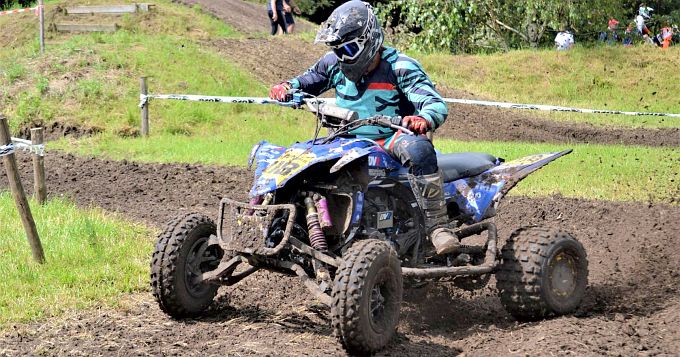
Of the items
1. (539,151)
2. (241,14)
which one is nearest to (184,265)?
(539,151)

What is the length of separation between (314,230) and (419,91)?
52.6 inches

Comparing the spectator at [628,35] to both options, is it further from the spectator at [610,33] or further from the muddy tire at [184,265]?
the muddy tire at [184,265]

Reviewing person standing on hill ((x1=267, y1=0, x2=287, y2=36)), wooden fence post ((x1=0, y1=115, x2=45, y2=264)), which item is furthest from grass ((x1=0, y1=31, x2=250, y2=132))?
wooden fence post ((x1=0, y1=115, x2=45, y2=264))

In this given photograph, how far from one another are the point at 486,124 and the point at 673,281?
11.1m

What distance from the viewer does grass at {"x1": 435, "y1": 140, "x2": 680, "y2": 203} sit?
11211 millimetres

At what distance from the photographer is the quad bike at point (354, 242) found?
5.73 meters

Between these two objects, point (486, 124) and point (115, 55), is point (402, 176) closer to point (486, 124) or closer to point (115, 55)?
point (486, 124)

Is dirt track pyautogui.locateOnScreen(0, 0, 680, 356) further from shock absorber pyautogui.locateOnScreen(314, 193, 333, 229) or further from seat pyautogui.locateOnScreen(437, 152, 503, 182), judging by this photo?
seat pyautogui.locateOnScreen(437, 152, 503, 182)

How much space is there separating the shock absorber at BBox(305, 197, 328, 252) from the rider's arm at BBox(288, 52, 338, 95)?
4.54ft

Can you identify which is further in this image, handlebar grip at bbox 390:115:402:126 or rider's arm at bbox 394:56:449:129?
rider's arm at bbox 394:56:449:129

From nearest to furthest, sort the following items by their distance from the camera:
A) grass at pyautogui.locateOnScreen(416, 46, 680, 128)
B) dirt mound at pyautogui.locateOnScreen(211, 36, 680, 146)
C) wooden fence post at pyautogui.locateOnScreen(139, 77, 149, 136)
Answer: wooden fence post at pyautogui.locateOnScreen(139, 77, 149, 136) < dirt mound at pyautogui.locateOnScreen(211, 36, 680, 146) < grass at pyautogui.locateOnScreen(416, 46, 680, 128)

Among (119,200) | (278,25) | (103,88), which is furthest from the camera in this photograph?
(278,25)

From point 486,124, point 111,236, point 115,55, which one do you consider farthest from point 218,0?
point 111,236

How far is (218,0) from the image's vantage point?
3231cm
